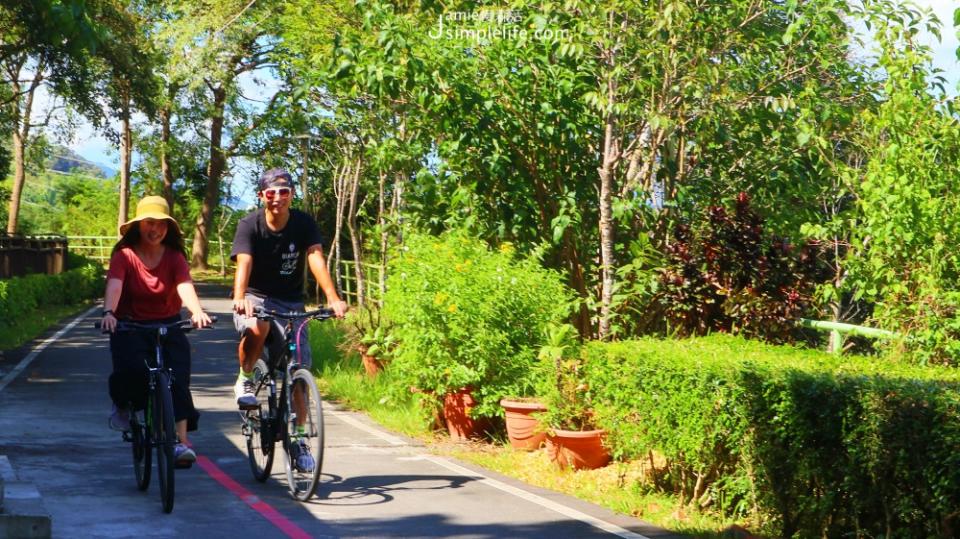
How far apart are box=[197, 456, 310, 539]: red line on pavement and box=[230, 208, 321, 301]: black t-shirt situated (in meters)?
1.39

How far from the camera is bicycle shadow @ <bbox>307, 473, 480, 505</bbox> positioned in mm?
8906

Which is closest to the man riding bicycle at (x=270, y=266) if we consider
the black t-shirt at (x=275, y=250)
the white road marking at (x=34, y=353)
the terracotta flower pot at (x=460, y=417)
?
the black t-shirt at (x=275, y=250)

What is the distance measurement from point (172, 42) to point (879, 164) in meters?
33.3

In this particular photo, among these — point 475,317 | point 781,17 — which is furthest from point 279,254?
point 781,17

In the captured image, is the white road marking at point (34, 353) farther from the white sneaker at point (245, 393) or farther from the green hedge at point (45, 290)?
the white sneaker at point (245, 393)

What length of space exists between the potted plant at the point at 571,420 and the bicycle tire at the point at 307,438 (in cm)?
209

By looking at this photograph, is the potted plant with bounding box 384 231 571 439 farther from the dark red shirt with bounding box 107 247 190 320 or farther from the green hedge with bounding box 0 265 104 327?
the green hedge with bounding box 0 265 104 327

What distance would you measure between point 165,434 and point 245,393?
121 centimetres

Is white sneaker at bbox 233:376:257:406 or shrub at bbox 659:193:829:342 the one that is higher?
shrub at bbox 659:193:829:342

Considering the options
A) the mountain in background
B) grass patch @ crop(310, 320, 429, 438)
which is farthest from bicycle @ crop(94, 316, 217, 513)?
the mountain in background

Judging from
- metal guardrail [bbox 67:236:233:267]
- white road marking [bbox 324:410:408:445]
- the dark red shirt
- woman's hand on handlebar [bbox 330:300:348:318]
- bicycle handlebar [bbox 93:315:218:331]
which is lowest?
white road marking [bbox 324:410:408:445]

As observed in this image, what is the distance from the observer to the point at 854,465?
22.7 ft

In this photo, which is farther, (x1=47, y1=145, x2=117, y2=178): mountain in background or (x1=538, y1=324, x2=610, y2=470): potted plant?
(x1=47, y1=145, x2=117, y2=178): mountain in background

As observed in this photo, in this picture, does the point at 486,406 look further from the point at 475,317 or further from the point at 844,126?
the point at 844,126
